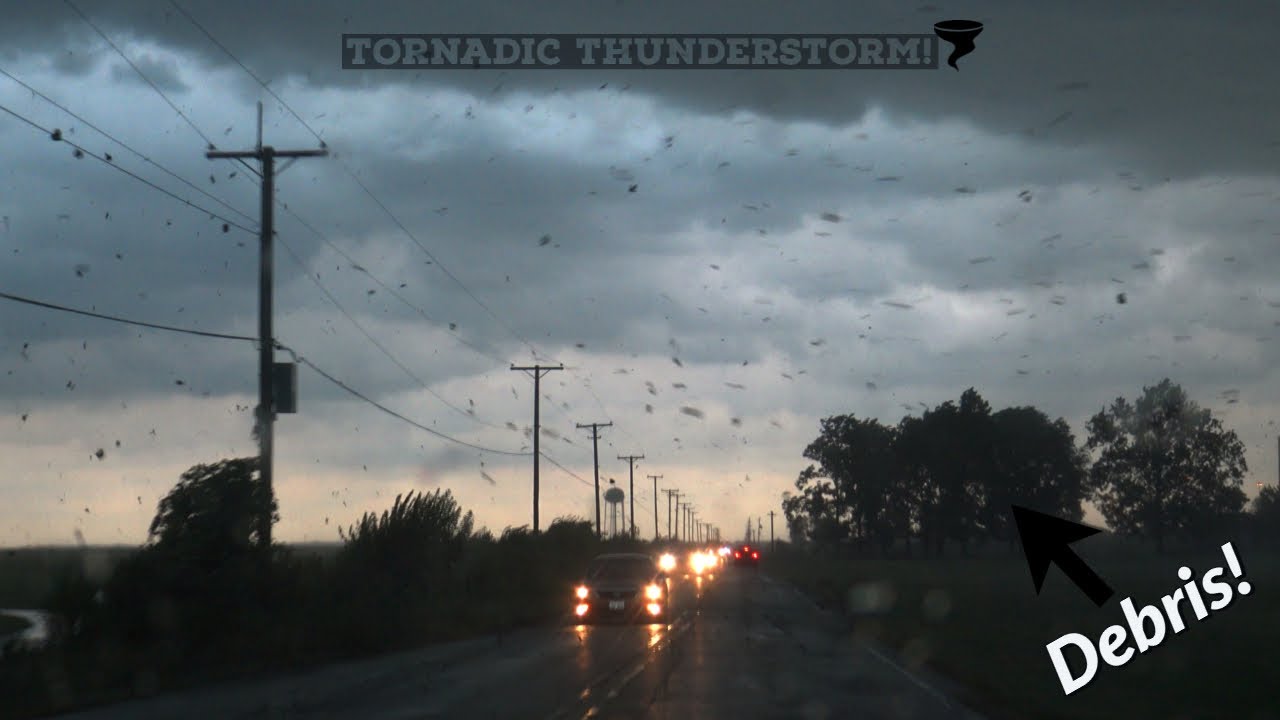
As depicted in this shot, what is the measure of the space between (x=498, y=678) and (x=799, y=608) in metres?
22.9

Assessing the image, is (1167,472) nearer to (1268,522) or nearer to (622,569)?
(1268,522)

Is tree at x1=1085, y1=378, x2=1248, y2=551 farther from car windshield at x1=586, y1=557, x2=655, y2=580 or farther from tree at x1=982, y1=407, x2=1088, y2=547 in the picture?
car windshield at x1=586, y1=557, x2=655, y2=580

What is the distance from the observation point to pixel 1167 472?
116438mm

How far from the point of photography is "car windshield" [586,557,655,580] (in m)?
34.4

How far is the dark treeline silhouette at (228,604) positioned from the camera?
20766 mm

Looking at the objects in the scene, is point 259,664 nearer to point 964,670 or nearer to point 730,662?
point 730,662

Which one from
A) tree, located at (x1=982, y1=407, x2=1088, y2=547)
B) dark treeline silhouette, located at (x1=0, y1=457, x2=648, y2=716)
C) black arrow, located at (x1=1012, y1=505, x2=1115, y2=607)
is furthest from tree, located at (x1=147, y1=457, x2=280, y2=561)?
tree, located at (x1=982, y1=407, x2=1088, y2=547)

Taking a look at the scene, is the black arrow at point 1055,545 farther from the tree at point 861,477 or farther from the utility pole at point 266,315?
the tree at point 861,477

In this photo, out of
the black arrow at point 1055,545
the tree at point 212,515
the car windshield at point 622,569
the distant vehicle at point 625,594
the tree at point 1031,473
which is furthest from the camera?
the tree at point 1031,473

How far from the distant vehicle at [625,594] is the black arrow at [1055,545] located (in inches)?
818

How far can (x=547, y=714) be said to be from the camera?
15.2 metres

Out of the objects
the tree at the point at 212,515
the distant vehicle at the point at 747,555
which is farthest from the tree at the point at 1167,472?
the tree at the point at 212,515

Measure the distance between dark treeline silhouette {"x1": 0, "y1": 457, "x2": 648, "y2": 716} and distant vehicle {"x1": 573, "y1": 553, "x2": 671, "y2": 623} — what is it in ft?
7.62

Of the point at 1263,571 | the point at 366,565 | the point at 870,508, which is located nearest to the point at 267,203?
the point at 366,565
